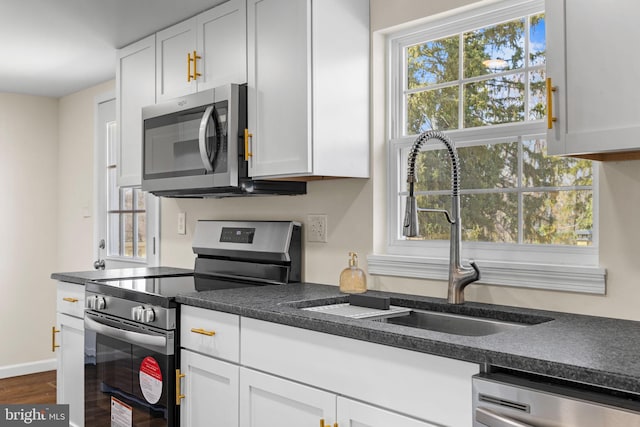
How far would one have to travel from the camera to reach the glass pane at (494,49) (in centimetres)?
211

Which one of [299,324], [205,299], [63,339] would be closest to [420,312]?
[299,324]

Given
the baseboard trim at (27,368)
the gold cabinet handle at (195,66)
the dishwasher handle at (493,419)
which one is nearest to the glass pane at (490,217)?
the dishwasher handle at (493,419)

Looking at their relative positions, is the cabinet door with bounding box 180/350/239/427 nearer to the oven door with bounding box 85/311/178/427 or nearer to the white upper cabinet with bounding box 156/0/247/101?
the oven door with bounding box 85/311/178/427

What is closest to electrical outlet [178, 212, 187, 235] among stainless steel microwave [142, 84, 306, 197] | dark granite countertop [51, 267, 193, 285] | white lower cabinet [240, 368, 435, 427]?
dark granite countertop [51, 267, 193, 285]

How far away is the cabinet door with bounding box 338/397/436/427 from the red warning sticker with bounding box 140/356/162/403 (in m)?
0.93

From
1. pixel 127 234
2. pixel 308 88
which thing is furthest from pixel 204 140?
pixel 127 234

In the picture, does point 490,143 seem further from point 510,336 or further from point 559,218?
point 510,336

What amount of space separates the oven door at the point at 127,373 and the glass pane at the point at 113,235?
5.27ft

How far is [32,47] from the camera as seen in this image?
11.4 ft

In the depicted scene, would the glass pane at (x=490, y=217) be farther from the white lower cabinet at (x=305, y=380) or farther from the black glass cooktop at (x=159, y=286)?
the black glass cooktop at (x=159, y=286)

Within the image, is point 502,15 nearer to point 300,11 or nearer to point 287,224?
point 300,11

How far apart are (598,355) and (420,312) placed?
0.85m

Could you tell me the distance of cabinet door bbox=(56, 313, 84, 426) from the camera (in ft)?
9.85

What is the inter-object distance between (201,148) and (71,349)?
1.35 metres
